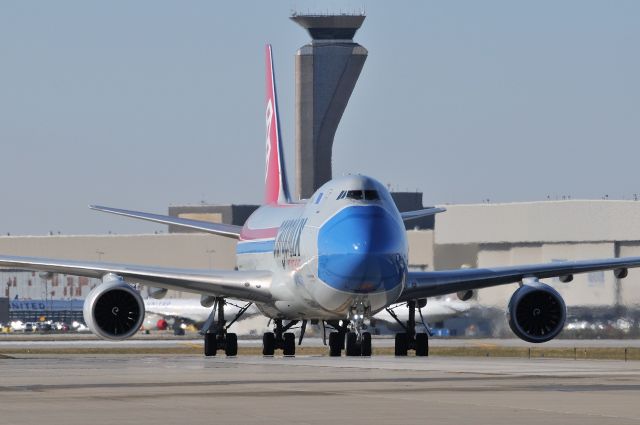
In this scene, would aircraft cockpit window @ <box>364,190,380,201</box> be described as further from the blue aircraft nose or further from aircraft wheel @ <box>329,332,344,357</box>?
aircraft wheel @ <box>329,332,344,357</box>

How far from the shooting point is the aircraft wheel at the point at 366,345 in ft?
151

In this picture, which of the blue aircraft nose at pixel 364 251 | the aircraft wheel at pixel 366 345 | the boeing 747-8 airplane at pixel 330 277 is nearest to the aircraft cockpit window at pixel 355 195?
the boeing 747-8 airplane at pixel 330 277

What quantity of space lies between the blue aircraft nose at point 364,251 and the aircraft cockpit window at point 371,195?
0.39 meters

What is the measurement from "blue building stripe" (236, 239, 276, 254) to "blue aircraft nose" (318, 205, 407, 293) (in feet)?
27.4

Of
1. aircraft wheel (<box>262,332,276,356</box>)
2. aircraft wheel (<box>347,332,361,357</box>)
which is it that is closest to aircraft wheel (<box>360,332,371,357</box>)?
aircraft wheel (<box>347,332,361,357</box>)

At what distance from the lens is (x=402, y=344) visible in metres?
51.1

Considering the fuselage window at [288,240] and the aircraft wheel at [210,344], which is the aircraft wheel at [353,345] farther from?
the aircraft wheel at [210,344]

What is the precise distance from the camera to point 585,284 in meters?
109

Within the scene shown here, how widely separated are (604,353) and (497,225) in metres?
93.0

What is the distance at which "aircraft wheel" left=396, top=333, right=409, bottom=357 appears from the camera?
167ft

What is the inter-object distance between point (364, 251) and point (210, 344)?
10.5m

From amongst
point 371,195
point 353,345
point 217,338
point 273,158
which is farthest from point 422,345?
point 273,158

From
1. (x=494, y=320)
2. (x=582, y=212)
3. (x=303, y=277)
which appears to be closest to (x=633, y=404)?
(x=303, y=277)

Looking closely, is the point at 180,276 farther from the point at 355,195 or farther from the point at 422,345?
the point at 355,195
